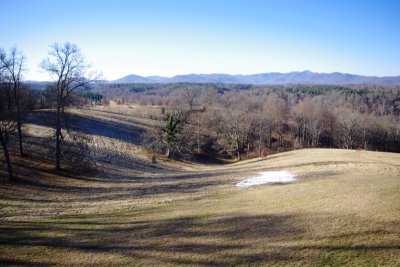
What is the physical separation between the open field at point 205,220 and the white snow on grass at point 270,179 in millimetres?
998

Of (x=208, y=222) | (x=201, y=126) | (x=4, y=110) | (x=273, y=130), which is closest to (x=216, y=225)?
(x=208, y=222)

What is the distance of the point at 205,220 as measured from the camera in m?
16.6

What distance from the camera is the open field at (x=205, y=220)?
40.5ft

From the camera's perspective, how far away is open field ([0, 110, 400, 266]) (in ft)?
40.5

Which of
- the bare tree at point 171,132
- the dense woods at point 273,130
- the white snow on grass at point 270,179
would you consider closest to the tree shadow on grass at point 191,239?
the white snow on grass at point 270,179

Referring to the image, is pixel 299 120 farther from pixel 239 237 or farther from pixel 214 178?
pixel 239 237

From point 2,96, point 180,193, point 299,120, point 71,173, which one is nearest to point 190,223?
point 180,193

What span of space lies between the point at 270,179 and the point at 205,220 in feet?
38.2

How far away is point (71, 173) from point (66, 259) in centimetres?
1925

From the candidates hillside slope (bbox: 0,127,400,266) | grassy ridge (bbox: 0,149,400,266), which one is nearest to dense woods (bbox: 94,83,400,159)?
hillside slope (bbox: 0,127,400,266)

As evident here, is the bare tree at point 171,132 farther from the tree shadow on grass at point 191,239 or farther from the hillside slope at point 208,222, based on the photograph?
the tree shadow on grass at point 191,239

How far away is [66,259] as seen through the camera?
506 inches

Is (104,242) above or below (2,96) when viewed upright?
below

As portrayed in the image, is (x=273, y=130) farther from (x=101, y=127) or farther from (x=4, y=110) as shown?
(x=4, y=110)
